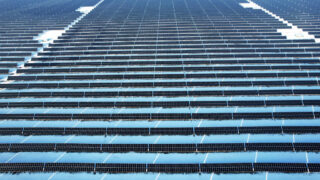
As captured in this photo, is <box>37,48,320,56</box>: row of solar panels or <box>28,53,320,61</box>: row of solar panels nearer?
<box>28,53,320,61</box>: row of solar panels

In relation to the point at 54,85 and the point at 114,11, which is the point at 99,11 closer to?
the point at 114,11

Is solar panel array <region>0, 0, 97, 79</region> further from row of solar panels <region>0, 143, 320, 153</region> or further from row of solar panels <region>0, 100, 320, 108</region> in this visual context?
row of solar panels <region>0, 143, 320, 153</region>

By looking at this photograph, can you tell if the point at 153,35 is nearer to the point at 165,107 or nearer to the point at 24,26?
the point at 165,107

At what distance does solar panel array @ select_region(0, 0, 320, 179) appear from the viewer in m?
10.6

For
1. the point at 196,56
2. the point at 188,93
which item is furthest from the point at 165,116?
the point at 196,56

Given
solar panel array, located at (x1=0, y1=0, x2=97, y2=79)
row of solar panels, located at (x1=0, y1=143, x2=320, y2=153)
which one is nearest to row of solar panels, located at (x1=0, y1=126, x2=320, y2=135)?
row of solar panels, located at (x1=0, y1=143, x2=320, y2=153)

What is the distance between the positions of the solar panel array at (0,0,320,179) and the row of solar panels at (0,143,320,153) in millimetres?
52

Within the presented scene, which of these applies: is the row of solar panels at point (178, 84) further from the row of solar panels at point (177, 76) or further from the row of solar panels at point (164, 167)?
the row of solar panels at point (164, 167)

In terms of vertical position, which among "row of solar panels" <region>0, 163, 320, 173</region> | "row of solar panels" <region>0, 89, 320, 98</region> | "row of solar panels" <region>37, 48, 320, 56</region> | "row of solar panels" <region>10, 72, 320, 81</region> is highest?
"row of solar panels" <region>37, 48, 320, 56</region>

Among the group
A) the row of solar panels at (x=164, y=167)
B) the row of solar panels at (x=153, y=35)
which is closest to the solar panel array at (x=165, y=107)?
the row of solar panels at (x=164, y=167)

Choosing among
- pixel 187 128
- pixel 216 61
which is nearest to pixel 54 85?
pixel 187 128

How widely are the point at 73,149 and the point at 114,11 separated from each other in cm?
3514

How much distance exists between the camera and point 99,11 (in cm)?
4116

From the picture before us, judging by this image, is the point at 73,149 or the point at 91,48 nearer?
the point at 73,149
